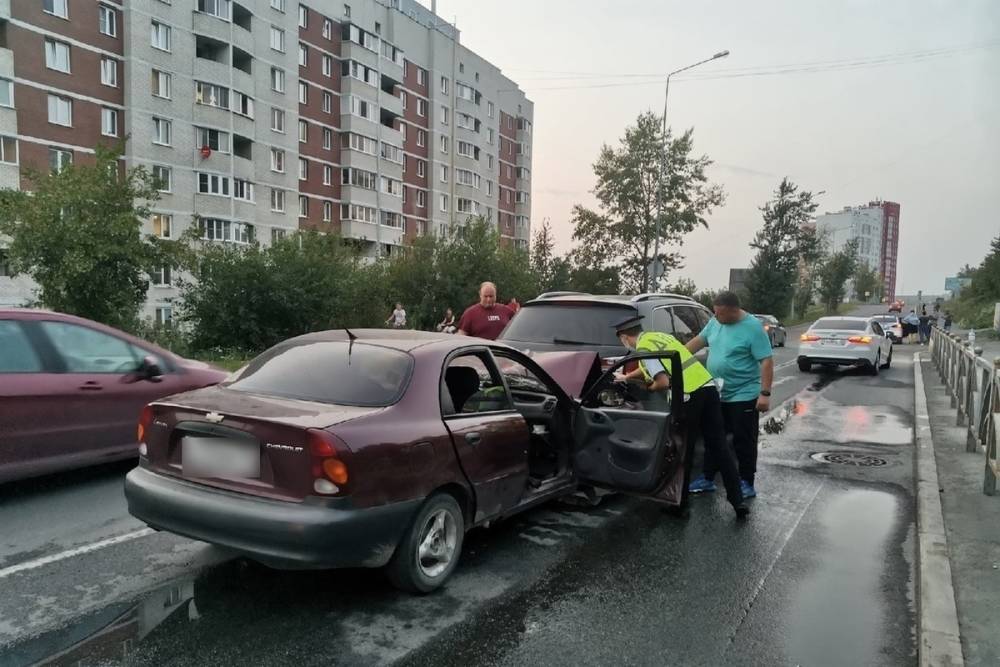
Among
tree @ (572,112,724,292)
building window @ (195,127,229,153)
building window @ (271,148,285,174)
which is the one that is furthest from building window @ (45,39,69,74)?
tree @ (572,112,724,292)

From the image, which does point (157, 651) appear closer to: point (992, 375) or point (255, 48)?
point (992, 375)

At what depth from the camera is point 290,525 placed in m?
3.37

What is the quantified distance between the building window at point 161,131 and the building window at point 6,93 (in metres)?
7.20

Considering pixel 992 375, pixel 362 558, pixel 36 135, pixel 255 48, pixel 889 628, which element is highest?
pixel 255 48

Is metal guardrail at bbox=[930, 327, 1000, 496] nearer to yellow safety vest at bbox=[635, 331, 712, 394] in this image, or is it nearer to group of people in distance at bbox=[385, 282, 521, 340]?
yellow safety vest at bbox=[635, 331, 712, 394]

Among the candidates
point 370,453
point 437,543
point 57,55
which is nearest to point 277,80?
point 57,55

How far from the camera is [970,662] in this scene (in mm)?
3258

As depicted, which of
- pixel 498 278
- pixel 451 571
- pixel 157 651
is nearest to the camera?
pixel 157 651

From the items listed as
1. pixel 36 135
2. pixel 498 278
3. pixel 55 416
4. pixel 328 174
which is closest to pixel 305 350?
pixel 55 416

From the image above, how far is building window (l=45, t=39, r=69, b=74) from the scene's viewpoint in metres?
34.8

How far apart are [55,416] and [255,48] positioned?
45.5 metres

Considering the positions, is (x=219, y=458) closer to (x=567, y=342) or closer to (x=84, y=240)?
(x=567, y=342)

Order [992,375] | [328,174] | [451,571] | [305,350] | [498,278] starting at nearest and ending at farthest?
[451,571]
[305,350]
[992,375]
[498,278]
[328,174]

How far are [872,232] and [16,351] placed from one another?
16014cm
